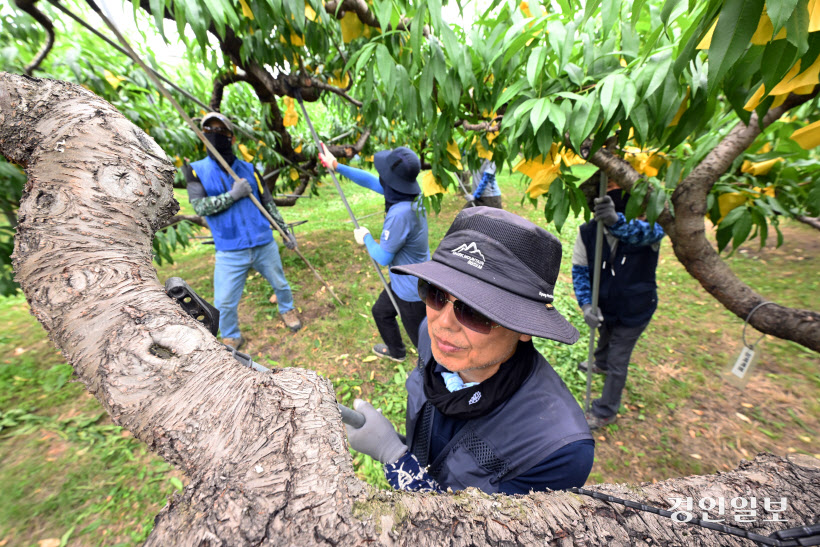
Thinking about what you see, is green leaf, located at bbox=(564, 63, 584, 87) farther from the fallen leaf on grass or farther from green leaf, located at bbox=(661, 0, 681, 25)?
→ the fallen leaf on grass

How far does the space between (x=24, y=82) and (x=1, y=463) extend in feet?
11.5

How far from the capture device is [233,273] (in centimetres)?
361

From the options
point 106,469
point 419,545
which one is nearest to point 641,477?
point 419,545

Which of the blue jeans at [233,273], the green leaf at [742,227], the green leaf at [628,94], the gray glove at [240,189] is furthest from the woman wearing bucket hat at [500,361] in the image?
the blue jeans at [233,273]

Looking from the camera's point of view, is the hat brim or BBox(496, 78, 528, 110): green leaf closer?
the hat brim

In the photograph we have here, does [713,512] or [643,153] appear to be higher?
[643,153]

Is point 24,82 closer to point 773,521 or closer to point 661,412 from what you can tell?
point 773,521

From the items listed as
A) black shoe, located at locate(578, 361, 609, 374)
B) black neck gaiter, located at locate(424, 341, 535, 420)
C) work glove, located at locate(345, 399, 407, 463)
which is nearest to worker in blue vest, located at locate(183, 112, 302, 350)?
work glove, located at locate(345, 399, 407, 463)

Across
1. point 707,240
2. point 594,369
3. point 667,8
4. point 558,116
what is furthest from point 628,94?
point 594,369

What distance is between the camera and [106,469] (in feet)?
8.27

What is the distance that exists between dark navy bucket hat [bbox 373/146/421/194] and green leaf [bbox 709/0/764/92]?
244cm

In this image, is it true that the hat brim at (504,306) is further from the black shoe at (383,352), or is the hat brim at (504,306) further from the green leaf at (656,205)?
the black shoe at (383,352)

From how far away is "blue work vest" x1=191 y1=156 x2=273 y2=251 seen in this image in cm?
336

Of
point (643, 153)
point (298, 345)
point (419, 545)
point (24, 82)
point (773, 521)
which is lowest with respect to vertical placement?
point (298, 345)
